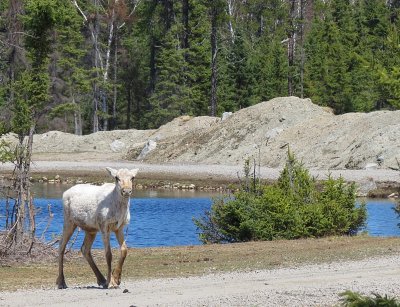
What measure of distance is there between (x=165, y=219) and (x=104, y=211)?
84.7ft

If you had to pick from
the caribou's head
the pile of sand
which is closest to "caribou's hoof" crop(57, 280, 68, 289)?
the caribou's head

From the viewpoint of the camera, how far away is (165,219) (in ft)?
135

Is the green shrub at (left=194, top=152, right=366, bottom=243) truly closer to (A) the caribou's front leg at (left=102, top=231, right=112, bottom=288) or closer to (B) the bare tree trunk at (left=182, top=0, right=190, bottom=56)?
(A) the caribou's front leg at (left=102, top=231, right=112, bottom=288)

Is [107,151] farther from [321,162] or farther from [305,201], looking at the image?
[305,201]

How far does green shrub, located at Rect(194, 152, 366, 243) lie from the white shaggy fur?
992 cm

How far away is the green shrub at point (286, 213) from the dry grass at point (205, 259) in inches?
55.5

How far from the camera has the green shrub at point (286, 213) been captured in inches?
1014

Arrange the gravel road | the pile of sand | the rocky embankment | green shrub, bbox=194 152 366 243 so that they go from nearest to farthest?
the gravel road → green shrub, bbox=194 152 366 243 → the rocky embankment → the pile of sand

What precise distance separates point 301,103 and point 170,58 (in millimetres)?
15805

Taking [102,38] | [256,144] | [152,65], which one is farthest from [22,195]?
[102,38]

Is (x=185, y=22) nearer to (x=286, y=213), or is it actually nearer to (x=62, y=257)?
(x=286, y=213)

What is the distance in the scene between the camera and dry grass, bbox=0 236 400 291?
1812 centimetres

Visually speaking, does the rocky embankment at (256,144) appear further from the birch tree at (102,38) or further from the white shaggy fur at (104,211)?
the white shaggy fur at (104,211)

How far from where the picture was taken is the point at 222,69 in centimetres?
8488
